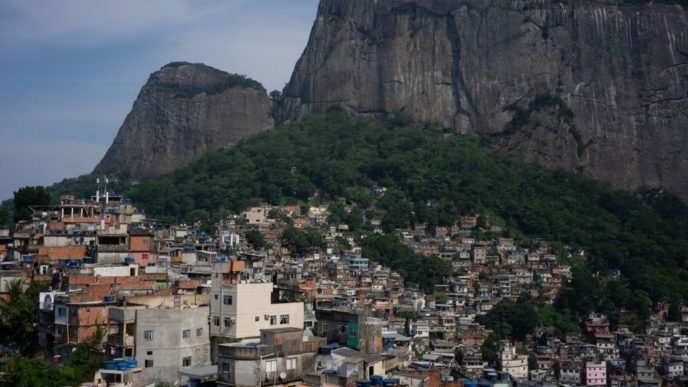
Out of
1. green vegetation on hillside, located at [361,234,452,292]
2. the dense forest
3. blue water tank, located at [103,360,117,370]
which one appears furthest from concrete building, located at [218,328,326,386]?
the dense forest

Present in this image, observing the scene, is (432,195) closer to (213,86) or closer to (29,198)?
(213,86)

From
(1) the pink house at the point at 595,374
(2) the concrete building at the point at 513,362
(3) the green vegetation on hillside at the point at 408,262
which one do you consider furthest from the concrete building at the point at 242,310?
(3) the green vegetation on hillside at the point at 408,262

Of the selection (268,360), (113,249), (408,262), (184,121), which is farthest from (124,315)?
(184,121)

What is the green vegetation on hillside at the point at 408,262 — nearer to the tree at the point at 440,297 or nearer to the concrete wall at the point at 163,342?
the tree at the point at 440,297

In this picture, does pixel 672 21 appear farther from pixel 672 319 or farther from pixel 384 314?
pixel 384 314

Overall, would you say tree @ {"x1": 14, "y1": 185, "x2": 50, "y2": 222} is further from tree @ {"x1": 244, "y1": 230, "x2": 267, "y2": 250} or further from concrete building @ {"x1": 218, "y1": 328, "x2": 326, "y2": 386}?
concrete building @ {"x1": 218, "y1": 328, "x2": 326, "y2": 386}

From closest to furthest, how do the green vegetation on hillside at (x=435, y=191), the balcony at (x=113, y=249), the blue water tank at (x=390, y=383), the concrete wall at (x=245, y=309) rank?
1. the blue water tank at (x=390, y=383)
2. the concrete wall at (x=245, y=309)
3. the balcony at (x=113, y=249)
4. the green vegetation on hillside at (x=435, y=191)
